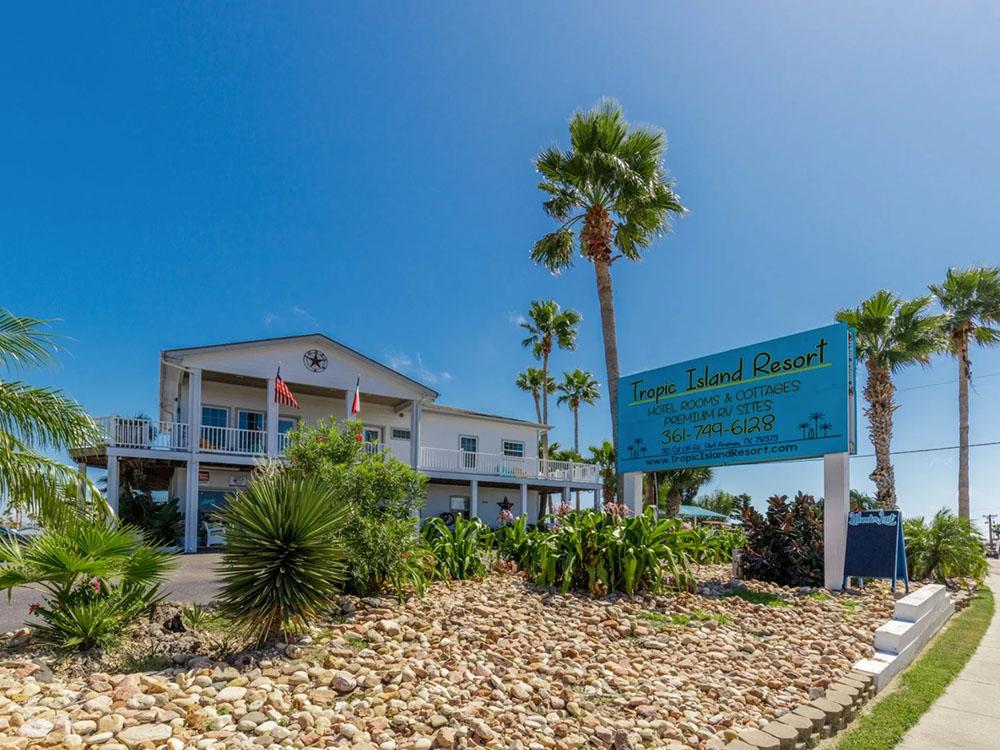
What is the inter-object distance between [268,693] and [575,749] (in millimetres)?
2144

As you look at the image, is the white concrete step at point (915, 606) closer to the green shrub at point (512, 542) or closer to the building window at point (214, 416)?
the green shrub at point (512, 542)

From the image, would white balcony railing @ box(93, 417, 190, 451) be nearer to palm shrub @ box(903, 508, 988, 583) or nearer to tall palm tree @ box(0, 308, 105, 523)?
tall palm tree @ box(0, 308, 105, 523)

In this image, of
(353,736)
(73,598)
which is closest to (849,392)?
(353,736)

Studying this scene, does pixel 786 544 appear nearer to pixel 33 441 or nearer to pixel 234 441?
pixel 33 441

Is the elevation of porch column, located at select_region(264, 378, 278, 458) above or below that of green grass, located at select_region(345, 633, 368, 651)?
above

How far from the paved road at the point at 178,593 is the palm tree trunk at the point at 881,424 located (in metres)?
20.3

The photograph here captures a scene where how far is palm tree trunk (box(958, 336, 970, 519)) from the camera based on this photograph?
23720 millimetres

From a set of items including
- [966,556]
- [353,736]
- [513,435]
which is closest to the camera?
[353,736]

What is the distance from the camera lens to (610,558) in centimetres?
Result: 806

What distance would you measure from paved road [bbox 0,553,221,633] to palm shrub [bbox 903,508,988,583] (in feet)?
39.8

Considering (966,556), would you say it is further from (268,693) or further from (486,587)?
(268,693)

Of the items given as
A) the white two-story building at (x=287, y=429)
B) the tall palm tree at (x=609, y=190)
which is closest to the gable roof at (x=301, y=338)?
the white two-story building at (x=287, y=429)

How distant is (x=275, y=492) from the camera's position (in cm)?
573

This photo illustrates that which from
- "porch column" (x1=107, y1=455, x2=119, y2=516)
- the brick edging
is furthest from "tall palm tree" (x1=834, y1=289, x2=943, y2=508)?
"porch column" (x1=107, y1=455, x2=119, y2=516)
